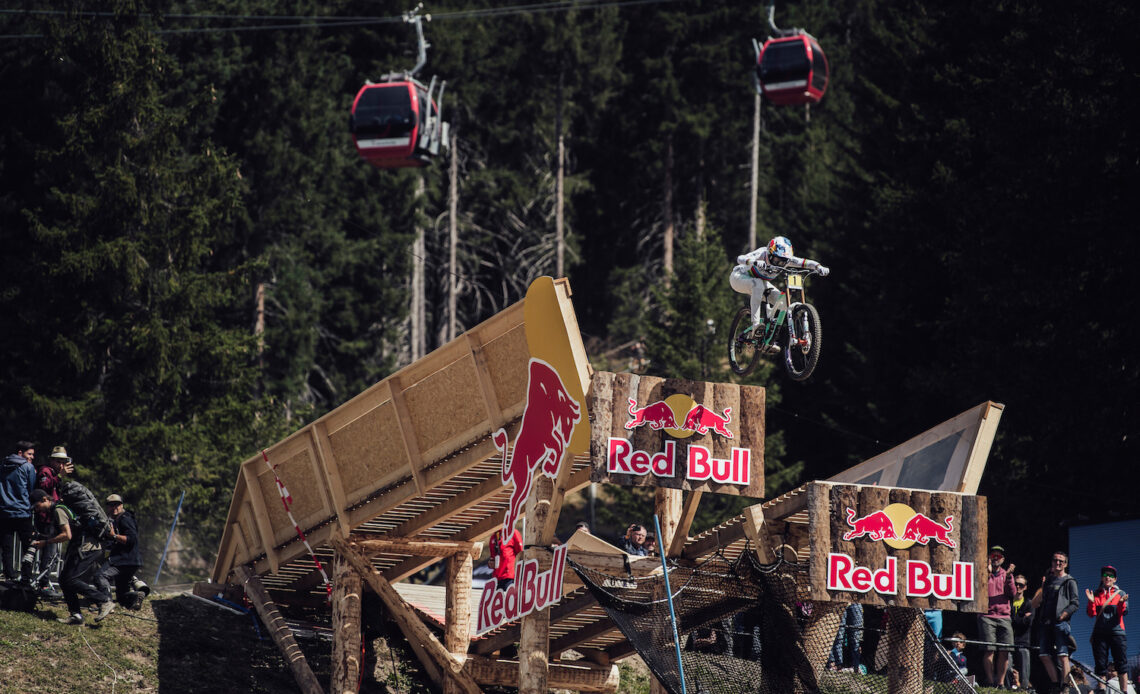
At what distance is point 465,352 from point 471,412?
2.55 feet

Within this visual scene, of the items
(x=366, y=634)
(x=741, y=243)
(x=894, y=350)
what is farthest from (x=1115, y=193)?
(x=741, y=243)

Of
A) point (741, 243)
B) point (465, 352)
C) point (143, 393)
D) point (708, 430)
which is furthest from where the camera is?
point (741, 243)

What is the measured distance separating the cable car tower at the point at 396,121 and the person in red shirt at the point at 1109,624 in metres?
19.7

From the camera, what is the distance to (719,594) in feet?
53.1

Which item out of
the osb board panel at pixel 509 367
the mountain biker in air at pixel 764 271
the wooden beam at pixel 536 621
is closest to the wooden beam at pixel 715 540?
the wooden beam at pixel 536 621

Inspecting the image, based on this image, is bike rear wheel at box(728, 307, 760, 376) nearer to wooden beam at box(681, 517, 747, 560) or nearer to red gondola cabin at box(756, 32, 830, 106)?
wooden beam at box(681, 517, 747, 560)

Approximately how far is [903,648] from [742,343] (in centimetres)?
387

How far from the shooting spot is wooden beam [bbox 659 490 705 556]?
1634cm

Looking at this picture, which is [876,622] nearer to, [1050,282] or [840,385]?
[1050,282]

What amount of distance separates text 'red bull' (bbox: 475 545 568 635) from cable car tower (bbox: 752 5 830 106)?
64.7 feet

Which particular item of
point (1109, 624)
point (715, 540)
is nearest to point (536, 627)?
point (715, 540)

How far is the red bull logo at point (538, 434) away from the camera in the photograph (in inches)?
650

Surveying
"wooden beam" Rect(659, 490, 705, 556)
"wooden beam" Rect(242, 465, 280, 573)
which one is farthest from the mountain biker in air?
"wooden beam" Rect(242, 465, 280, 573)

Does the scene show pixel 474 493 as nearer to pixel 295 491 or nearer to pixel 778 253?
pixel 295 491
